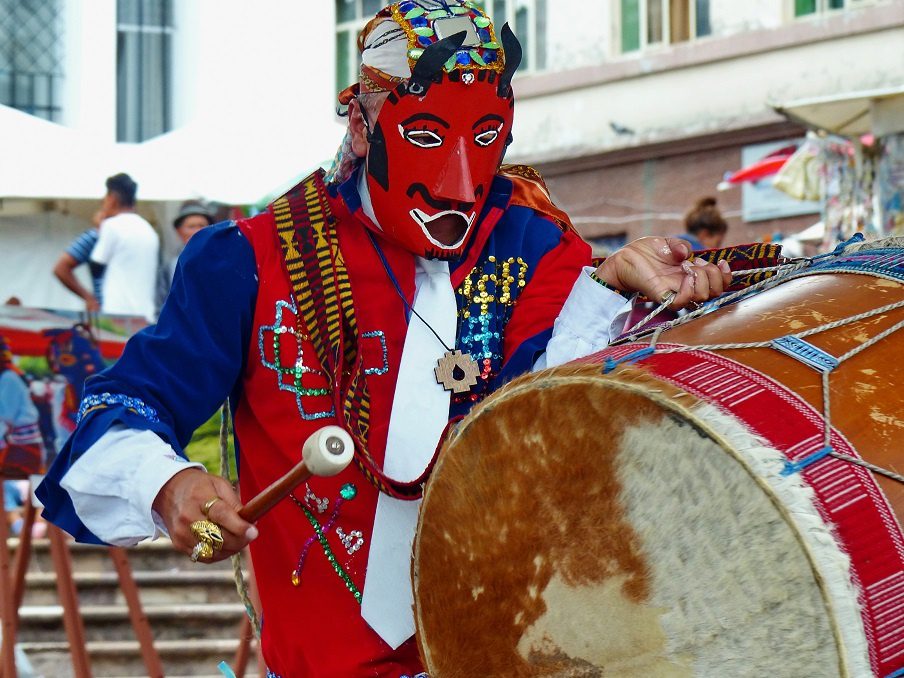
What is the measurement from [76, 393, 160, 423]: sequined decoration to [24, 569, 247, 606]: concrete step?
4094 mm

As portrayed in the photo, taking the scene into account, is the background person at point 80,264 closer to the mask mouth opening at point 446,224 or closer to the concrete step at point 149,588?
the concrete step at point 149,588

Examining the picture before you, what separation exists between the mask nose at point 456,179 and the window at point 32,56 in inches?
374

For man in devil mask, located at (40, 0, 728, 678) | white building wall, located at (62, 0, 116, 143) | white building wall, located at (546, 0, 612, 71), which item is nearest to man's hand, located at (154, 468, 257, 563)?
man in devil mask, located at (40, 0, 728, 678)

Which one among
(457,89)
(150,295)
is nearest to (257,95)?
(150,295)

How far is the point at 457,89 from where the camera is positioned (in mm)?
2430

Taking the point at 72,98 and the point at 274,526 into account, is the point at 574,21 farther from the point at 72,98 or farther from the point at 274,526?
the point at 274,526

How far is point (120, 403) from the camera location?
2.30 meters

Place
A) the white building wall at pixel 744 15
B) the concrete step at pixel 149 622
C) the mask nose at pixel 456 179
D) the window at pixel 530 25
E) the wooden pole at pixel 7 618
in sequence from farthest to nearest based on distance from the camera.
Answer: the window at pixel 530 25, the white building wall at pixel 744 15, the concrete step at pixel 149 622, the wooden pole at pixel 7 618, the mask nose at pixel 456 179

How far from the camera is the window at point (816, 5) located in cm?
1345

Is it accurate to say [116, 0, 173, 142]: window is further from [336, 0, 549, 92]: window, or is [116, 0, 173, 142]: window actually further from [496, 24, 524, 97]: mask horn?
[496, 24, 524, 97]: mask horn

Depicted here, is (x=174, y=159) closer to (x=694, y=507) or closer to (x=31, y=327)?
(x=31, y=327)

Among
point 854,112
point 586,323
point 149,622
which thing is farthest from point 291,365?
point 854,112

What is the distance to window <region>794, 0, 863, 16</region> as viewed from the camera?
13.4 m

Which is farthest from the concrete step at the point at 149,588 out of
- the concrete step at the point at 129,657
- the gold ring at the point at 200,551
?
the gold ring at the point at 200,551
